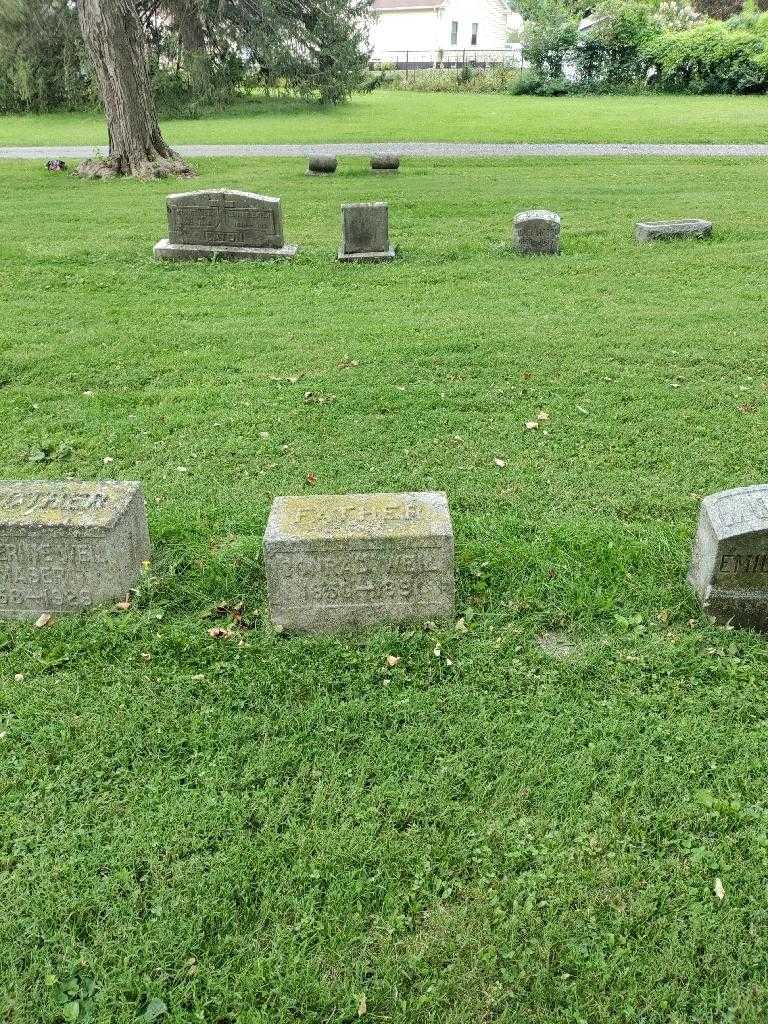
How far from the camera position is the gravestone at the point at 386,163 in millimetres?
18469

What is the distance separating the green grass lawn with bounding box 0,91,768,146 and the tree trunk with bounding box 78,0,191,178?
23.1 feet

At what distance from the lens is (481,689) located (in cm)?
398

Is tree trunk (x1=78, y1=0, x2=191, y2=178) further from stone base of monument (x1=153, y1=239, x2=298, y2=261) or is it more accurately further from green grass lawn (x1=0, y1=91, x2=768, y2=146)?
stone base of monument (x1=153, y1=239, x2=298, y2=261)

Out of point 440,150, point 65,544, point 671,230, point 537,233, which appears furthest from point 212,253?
point 440,150

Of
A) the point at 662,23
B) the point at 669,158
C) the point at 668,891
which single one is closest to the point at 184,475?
the point at 668,891

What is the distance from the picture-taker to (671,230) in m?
12.0

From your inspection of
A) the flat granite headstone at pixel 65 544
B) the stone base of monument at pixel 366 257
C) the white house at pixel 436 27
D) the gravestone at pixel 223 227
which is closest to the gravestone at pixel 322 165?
the gravestone at pixel 223 227

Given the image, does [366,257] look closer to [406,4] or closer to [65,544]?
[65,544]

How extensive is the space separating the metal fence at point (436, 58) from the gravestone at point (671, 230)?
168 feet

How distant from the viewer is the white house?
6475cm

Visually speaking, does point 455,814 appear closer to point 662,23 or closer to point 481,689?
point 481,689

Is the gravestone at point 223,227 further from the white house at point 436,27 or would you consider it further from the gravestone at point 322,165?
the white house at point 436,27

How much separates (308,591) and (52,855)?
1649mm

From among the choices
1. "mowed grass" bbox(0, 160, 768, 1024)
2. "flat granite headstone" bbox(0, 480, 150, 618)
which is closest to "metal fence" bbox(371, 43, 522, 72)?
"mowed grass" bbox(0, 160, 768, 1024)
